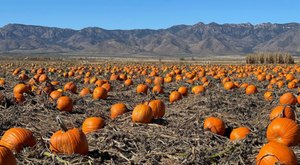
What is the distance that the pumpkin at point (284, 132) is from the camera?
20.8 ft

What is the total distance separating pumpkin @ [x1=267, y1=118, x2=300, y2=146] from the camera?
6340 millimetres

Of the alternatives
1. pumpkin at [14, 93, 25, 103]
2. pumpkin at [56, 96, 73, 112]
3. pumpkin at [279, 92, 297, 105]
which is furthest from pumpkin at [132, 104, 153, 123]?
pumpkin at [14, 93, 25, 103]

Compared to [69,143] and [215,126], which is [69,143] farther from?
[215,126]

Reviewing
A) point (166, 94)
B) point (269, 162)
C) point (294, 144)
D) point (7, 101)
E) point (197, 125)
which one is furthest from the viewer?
point (166, 94)

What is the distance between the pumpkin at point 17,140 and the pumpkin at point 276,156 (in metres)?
2.91

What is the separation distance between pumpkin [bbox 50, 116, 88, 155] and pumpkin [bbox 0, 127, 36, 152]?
35 centimetres

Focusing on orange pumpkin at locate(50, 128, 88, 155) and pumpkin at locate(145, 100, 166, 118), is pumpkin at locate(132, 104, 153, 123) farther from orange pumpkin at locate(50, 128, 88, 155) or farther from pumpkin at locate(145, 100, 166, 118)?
orange pumpkin at locate(50, 128, 88, 155)

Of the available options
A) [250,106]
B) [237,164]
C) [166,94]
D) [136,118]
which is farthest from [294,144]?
[166,94]

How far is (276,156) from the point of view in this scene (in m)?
5.21

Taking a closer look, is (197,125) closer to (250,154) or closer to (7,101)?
(250,154)

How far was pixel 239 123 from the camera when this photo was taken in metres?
8.25

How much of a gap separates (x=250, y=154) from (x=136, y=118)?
2.56 metres

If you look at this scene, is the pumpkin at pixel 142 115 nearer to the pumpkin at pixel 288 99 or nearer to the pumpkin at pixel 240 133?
the pumpkin at pixel 240 133

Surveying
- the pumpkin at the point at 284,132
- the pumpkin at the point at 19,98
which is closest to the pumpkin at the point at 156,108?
the pumpkin at the point at 284,132
